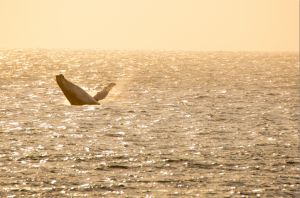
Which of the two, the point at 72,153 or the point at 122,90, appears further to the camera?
the point at 122,90

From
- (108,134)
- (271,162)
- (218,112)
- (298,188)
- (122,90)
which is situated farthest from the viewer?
(122,90)

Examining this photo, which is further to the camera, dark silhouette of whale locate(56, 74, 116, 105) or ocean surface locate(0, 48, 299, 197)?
dark silhouette of whale locate(56, 74, 116, 105)

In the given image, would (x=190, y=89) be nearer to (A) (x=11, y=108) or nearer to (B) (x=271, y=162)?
(A) (x=11, y=108)

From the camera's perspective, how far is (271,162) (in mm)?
17938

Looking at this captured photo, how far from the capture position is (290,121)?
27.0 metres

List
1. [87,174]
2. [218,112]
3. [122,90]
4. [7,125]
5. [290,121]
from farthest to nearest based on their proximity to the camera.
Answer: [122,90], [218,112], [290,121], [7,125], [87,174]

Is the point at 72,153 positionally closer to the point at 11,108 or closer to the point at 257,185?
the point at 257,185

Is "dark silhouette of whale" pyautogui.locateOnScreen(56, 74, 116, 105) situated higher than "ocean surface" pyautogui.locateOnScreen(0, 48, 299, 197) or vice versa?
"dark silhouette of whale" pyautogui.locateOnScreen(56, 74, 116, 105)

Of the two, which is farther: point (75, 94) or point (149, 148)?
point (75, 94)

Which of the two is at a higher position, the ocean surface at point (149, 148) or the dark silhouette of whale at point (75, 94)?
the dark silhouette of whale at point (75, 94)

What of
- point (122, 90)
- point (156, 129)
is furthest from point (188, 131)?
point (122, 90)

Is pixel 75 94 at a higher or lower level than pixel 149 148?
higher

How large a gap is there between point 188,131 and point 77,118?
8.30 metres

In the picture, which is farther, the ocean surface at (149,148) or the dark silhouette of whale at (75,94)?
the dark silhouette of whale at (75,94)
